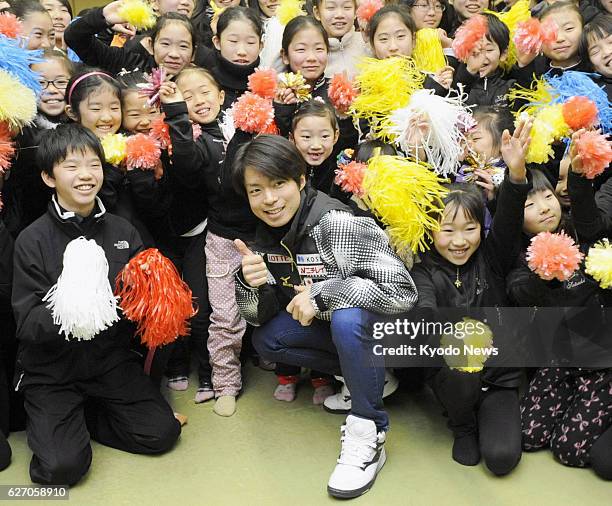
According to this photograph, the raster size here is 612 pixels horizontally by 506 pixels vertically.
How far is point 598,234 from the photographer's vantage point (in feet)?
7.87

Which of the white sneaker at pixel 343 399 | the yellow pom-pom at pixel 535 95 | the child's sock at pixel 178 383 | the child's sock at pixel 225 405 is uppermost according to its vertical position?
the yellow pom-pom at pixel 535 95

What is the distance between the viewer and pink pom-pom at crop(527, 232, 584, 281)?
2.15 metres

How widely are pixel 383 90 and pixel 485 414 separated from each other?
1263mm

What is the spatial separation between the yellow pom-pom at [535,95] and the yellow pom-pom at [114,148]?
5.20 feet

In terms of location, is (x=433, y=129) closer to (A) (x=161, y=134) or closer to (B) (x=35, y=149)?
(A) (x=161, y=134)

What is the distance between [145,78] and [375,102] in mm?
962

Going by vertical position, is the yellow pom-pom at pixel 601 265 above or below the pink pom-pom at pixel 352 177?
below

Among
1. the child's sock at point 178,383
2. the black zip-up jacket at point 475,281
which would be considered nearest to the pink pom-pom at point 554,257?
the black zip-up jacket at point 475,281

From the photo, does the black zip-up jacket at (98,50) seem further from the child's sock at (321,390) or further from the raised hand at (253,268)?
the child's sock at (321,390)

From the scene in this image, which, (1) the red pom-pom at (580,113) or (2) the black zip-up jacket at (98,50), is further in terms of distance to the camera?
(2) the black zip-up jacket at (98,50)

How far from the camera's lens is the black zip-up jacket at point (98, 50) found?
319 centimetres

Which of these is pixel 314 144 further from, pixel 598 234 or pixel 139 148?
pixel 598 234

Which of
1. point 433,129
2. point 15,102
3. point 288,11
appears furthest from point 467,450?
point 288,11

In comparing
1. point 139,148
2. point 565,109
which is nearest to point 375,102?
point 565,109
